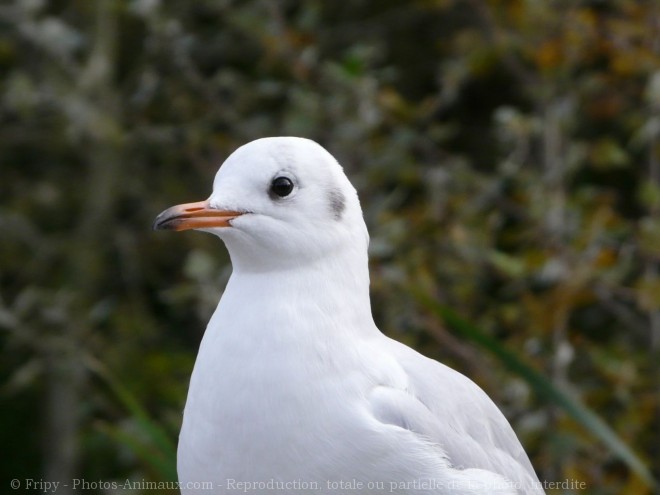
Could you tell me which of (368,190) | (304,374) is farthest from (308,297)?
(368,190)

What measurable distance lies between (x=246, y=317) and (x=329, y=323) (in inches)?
4.6

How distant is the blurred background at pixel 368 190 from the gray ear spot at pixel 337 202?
0.92m

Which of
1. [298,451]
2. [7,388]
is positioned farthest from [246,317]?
[7,388]

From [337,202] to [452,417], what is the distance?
14.3 inches

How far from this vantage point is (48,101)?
10.6 feet

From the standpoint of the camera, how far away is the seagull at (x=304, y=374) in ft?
5.18

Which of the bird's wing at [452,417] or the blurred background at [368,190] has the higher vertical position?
the blurred background at [368,190]

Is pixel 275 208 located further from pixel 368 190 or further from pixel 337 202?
pixel 368 190

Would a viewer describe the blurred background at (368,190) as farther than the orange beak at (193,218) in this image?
Yes

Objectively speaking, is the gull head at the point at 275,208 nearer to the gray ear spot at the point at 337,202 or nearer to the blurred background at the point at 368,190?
the gray ear spot at the point at 337,202

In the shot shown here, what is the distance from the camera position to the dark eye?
1680 mm

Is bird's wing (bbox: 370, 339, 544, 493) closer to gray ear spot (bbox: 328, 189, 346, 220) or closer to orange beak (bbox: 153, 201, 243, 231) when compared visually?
gray ear spot (bbox: 328, 189, 346, 220)

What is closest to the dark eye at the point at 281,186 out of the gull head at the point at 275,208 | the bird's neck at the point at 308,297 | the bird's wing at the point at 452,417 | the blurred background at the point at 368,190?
the gull head at the point at 275,208

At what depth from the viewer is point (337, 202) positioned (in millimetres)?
1716
